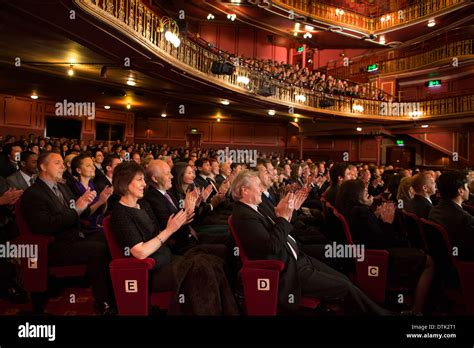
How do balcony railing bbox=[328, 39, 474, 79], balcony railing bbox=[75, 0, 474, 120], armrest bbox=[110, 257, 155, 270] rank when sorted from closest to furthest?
armrest bbox=[110, 257, 155, 270] < balcony railing bbox=[75, 0, 474, 120] < balcony railing bbox=[328, 39, 474, 79]

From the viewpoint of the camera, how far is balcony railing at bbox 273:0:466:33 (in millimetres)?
14375

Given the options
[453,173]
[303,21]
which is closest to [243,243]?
[453,173]

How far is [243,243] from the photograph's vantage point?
229cm

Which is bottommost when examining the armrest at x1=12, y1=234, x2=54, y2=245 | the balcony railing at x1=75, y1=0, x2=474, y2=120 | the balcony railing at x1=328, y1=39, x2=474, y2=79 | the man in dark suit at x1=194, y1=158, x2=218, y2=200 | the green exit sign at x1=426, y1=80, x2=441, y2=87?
the armrest at x1=12, y1=234, x2=54, y2=245

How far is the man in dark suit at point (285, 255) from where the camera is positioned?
2.20 metres

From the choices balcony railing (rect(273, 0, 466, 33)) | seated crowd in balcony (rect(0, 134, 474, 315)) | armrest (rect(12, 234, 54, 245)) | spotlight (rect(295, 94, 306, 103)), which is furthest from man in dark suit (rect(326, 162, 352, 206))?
balcony railing (rect(273, 0, 466, 33))

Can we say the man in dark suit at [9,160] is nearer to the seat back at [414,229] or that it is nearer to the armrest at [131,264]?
the armrest at [131,264]

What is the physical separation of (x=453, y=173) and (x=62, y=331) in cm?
306

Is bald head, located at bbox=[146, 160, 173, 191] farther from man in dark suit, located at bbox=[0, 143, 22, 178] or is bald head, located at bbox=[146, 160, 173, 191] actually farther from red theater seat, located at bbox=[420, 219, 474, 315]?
man in dark suit, located at bbox=[0, 143, 22, 178]

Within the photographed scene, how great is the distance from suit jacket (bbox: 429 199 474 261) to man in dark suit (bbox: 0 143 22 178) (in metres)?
5.00

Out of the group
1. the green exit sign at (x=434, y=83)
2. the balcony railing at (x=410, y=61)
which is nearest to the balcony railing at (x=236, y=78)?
the green exit sign at (x=434, y=83)

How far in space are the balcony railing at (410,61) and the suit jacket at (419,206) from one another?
520 inches

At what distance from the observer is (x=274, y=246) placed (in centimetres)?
217

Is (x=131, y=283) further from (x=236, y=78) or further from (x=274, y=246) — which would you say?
(x=236, y=78)
